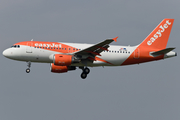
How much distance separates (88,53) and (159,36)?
1164 centimetres

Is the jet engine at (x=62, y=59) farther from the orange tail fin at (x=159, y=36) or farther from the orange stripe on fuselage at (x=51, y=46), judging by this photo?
the orange tail fin at (x=159, y=36)

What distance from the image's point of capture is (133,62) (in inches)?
1916

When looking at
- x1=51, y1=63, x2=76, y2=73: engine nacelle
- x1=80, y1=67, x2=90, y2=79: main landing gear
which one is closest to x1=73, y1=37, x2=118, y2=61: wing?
x1=80, y1=67, x2=90, y2=79: main landing gear

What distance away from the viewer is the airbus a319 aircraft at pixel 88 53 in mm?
45312

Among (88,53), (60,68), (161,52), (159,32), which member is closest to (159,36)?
(159,32)

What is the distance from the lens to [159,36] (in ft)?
167

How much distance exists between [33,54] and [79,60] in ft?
19.7

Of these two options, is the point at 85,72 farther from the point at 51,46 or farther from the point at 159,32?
the point at 159,32

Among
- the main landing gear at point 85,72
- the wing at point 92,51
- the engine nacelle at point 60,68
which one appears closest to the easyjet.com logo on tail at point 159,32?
the wing at point 92,51

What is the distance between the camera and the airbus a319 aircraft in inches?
1784

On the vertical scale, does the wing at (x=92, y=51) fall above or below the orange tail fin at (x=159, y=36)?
below

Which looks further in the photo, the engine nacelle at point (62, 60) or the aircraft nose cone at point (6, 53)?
the aircraft nose cone at point (6, 53)

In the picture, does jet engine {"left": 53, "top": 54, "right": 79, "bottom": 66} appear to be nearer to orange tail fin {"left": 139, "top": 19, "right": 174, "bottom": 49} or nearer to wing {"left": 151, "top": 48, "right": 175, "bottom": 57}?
orange tail fin {"left": 139, "top": 19, "right": 174, "bottom": 49}

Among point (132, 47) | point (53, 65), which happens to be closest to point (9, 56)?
point (53, 65)
